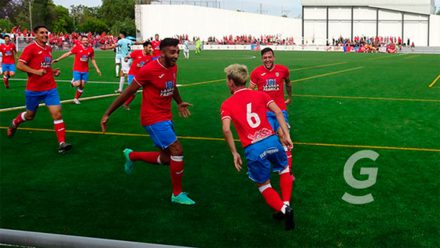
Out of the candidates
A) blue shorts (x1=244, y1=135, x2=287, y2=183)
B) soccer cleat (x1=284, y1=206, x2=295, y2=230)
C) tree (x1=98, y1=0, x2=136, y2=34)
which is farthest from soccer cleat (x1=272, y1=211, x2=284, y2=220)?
tree (x1=98, y1=0, x2=136, y2=34)

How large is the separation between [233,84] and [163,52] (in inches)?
52.6

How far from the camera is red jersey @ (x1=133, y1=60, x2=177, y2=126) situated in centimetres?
677

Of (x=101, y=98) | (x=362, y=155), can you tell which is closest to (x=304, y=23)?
(x=101, y=98)

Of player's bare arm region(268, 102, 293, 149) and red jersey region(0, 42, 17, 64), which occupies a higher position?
red jersey region(0, 42, 17, 64)

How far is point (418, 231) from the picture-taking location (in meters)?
5.80

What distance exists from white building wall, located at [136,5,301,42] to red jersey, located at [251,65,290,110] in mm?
86081

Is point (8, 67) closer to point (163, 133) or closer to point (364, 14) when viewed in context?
point (163, 133)

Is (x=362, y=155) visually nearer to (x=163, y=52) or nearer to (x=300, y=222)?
(x=300, y=222)

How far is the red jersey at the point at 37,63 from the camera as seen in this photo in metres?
10.1

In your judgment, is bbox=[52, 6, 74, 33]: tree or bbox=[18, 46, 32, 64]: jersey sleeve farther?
bbox=[52, 6, 74, 33]: tree

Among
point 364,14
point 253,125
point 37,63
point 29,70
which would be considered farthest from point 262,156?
point 364,14

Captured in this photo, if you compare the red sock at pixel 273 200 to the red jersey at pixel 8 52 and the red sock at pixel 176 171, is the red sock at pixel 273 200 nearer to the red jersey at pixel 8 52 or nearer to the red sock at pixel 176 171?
the red sock at pixel 176 171

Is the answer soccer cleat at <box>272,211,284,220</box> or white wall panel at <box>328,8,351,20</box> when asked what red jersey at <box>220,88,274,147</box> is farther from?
white wall panel at <box>328,8,351,20</box>

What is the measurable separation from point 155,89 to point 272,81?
235 cm
